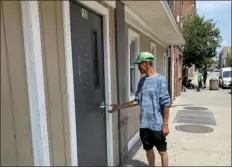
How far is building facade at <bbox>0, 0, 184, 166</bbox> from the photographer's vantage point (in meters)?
1.74

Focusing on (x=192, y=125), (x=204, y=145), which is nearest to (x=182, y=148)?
(x=204, y=145)

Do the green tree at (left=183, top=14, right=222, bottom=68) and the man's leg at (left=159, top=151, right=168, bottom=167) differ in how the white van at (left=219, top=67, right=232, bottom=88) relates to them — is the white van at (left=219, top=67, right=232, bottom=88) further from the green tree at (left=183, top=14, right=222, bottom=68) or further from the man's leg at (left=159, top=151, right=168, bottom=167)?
the man's leg at (left=159, top=151, right=168, bottom=167)

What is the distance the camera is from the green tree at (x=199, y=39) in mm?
20094

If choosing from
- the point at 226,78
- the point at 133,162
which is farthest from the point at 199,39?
the point at 133,162

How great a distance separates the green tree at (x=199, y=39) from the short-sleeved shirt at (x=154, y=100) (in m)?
18.1

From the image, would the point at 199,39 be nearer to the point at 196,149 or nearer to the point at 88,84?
the point at 196,149

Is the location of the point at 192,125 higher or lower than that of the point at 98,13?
lower

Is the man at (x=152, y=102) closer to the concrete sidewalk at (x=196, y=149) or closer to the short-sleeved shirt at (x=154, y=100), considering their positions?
the short-sleeved shirt at (x=154, y=100)

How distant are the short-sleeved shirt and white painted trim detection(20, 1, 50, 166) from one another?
1.54 meters

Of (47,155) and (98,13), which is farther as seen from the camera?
(98,13)

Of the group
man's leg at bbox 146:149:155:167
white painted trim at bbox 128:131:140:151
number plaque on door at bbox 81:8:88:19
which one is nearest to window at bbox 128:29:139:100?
white painted trim at bbox 128:131:140:151

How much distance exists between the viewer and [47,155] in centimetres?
204

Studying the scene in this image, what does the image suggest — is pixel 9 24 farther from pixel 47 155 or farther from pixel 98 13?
pixel 98 13

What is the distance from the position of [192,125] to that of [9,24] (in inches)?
248
